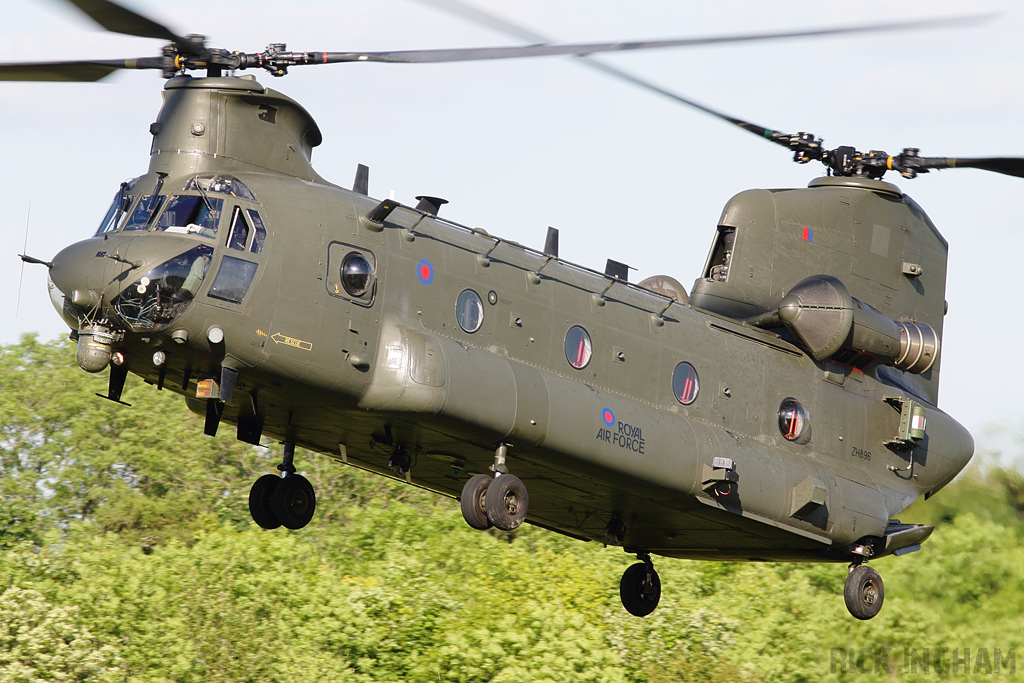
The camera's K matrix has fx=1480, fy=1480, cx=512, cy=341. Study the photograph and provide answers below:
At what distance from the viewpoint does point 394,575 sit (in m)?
39.7

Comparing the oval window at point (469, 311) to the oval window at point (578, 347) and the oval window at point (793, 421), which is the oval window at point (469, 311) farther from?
the oval window at point (793, 421)

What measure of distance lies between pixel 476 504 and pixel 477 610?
2226cm

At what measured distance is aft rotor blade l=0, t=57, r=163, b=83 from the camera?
16297 mm

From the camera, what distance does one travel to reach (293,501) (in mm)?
18781

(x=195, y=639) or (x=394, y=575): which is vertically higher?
(x=394, y=575)

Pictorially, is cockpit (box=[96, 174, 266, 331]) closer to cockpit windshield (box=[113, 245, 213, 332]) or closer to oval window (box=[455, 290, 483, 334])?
cockpit windshield (box=[113, 245, 213, 332])

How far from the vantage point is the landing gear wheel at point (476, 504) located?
16766 mm

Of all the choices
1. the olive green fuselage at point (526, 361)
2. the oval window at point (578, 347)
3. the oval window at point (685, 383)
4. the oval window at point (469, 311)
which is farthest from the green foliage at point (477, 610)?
the oval window at point (469, 311)

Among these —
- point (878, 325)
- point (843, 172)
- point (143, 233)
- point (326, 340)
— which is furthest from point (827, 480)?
point (143, 233)

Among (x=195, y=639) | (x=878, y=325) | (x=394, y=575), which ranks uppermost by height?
(x=878, y=325)

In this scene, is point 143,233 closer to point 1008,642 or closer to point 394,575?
point 394,575

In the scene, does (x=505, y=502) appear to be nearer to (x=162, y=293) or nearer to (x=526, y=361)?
(x=526, y=361)

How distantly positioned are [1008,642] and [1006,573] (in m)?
2.10

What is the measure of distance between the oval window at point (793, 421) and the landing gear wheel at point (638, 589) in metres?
3.11
